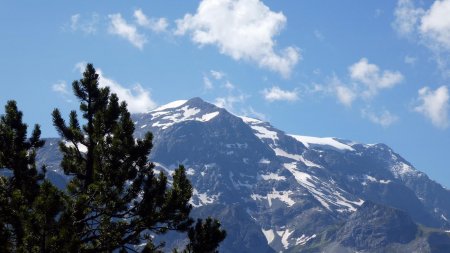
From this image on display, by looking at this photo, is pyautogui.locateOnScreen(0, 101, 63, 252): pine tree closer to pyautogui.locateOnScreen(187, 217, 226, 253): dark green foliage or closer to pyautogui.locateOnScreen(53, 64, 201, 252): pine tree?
pyautogui.locateOnScreen(53, 64, 201, 252): pine tree

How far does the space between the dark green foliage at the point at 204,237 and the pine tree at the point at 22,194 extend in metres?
7.00

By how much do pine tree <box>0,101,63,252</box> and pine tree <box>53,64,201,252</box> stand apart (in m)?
1.63

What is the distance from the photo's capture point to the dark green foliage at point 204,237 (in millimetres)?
25766

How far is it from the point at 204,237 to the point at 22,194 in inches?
316

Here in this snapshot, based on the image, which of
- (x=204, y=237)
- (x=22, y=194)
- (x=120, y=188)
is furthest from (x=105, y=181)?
(x=204, y=237)

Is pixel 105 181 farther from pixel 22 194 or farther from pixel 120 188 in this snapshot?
pixel 22 194

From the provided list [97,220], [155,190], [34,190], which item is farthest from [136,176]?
[34,190]

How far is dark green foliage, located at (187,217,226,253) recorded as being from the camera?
25.8 meters

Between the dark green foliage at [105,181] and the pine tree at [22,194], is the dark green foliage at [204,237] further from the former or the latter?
the pine tree at [22,194]

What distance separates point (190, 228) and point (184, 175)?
8.81ft

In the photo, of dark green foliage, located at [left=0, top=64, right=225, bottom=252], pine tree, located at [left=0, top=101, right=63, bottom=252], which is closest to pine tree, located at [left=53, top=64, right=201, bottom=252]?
dark green foliage, located at [left=0, top=64, right=225, bottom=252]

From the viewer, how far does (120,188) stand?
23.9m

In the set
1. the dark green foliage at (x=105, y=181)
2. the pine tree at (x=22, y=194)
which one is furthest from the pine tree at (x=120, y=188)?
the pine tree at (x=22, y=194)

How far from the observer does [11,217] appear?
20.3 m
